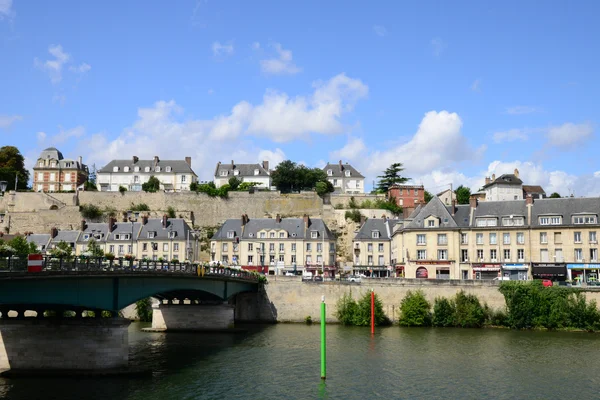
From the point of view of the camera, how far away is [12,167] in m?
108

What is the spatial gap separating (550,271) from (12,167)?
88013 mm

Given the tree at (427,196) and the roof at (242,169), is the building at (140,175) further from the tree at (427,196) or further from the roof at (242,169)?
the tree at (427,196)

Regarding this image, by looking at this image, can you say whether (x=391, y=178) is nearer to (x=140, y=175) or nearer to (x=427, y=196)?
(x=427, y=196)

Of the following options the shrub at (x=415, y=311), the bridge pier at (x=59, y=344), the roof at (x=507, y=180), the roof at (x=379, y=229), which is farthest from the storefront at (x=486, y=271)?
the bridge pier at (x=59, y=344)

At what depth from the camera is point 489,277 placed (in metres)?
64.4

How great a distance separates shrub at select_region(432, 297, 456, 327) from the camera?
182 ft

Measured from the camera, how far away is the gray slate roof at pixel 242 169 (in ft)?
366

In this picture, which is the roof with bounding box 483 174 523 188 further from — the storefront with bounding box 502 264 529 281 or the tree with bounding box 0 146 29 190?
the tree with bounding box 0 146 29 190

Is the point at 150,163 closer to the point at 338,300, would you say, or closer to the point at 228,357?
the point at 338,300

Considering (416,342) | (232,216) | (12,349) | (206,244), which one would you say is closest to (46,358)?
(12,349)

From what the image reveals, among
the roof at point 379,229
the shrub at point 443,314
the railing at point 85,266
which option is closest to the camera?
the railing at point 85,266

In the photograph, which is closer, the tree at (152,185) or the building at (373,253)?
the building at (373,253)

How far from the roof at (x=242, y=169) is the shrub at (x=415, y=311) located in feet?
191

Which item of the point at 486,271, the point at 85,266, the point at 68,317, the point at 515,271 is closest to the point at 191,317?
the point at 68,317
